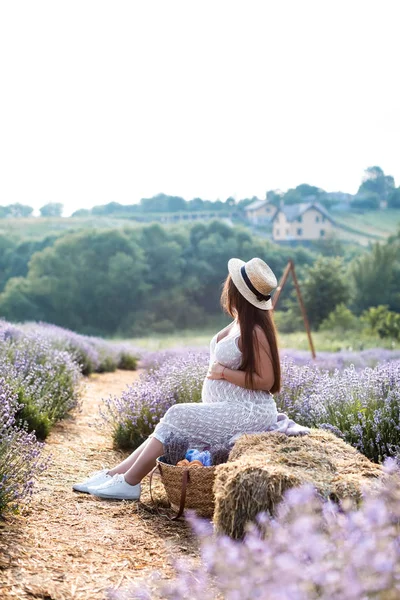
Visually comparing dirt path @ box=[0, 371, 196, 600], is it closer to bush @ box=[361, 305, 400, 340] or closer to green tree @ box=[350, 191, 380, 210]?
bush @ box=[361, 305, 400, 340]

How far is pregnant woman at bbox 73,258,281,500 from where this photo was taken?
11.5 feet

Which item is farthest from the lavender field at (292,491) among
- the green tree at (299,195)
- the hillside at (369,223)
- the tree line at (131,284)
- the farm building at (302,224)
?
the green tree at (299,195)

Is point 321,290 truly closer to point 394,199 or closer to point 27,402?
point 27,402

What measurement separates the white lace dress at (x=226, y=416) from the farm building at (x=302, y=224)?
127 ft

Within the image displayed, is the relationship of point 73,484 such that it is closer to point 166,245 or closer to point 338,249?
point 166,245

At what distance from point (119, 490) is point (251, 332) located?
1.11 metres

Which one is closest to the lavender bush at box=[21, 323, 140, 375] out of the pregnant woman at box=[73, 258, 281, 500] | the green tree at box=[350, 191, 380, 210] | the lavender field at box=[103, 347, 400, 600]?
the lavender field at box=[103, 347, 400, 600]

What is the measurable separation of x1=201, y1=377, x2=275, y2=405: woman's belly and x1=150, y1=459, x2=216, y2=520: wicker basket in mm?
444

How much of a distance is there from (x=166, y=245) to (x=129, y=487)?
95.7ft

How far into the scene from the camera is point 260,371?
3.48 metres

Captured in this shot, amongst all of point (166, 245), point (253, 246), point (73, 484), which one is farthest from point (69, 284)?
point (73, 484)

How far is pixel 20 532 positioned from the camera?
118 inches

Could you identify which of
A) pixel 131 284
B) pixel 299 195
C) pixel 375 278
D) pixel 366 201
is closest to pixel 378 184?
pixel 366 201

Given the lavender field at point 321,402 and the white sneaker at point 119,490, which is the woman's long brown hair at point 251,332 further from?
the white sneaker at point 119,490
